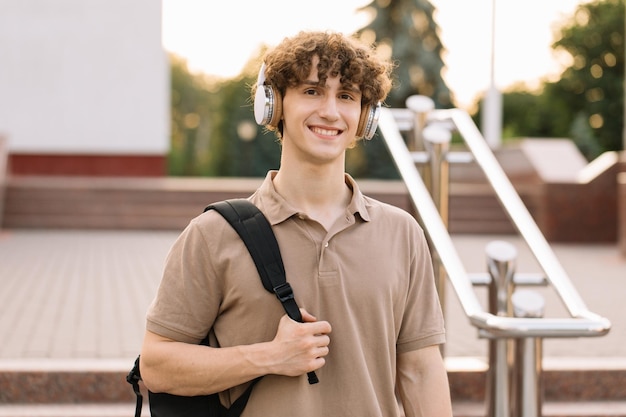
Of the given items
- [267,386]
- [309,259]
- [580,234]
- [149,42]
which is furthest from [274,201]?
[149,42]

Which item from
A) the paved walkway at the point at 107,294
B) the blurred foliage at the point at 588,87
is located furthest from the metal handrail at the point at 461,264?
the blurred foliage at the point at 588,87

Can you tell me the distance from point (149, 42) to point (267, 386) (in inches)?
724

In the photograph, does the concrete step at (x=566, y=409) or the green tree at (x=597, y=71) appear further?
Answer: the green tree at (x=597, y=71)

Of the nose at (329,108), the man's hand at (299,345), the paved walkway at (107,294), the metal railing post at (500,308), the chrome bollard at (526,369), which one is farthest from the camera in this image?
the paved walkway at (107,294)

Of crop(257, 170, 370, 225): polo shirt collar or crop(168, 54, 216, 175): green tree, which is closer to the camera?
crop(257, 170, 370, 225): polo shirt collar

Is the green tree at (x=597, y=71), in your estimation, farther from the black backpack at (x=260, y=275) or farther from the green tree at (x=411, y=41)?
the black backpack at (x=260, y=275)

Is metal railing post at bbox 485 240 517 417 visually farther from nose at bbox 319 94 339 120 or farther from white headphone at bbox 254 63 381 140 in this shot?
nose at bbox 319 94 339 120

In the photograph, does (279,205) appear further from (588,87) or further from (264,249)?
(588,87)

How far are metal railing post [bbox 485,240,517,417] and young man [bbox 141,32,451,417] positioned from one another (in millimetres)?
1313

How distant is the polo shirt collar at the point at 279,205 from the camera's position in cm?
207

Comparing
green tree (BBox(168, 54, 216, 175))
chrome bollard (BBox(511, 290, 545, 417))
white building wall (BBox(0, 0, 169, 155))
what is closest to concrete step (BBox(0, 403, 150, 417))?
chrome bollard (BBox(511, 290, 545, 417))

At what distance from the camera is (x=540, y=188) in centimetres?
1422

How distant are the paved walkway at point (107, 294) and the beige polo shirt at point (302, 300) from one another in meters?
3.13

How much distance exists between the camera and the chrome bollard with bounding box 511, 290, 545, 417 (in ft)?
10.5
